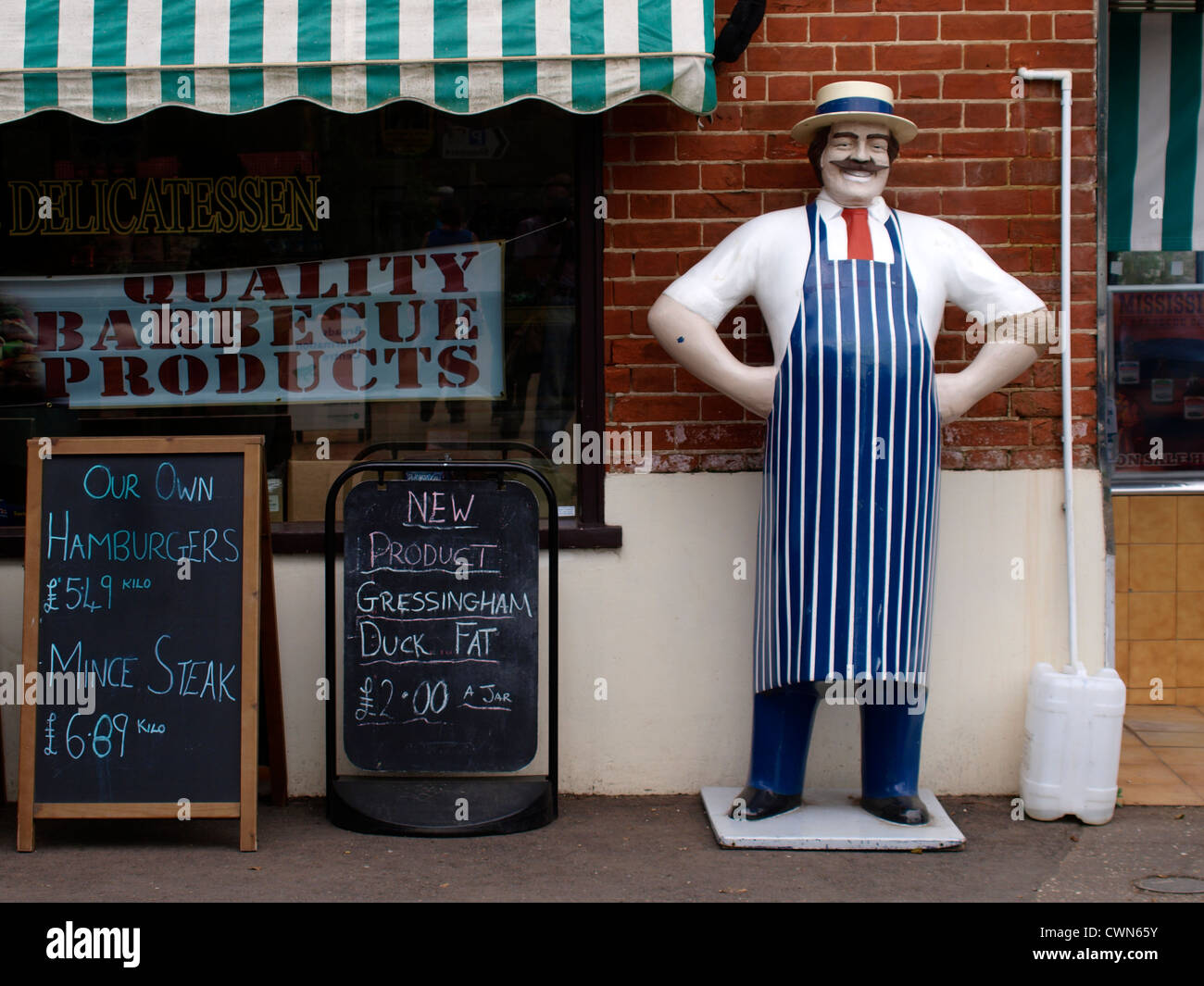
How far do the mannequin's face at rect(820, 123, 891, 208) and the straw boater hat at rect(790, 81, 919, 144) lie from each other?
0.11 ft

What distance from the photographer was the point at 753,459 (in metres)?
4.86

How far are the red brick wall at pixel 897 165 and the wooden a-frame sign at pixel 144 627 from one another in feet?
4.95

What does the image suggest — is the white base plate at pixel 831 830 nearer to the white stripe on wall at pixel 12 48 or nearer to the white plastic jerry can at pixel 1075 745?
the white plastic jerry can at pixel 1075 745

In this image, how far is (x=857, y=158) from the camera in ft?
14.3

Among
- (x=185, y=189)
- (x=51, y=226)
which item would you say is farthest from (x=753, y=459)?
(x=51, y=226)

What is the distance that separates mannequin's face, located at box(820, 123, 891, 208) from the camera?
437 cm

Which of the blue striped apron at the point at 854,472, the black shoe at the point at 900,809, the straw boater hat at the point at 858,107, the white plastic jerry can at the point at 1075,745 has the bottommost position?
the black shoe at the point at 900,809

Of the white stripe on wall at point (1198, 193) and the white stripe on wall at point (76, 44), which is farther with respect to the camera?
the white stripe on wall at point (1198, 193)

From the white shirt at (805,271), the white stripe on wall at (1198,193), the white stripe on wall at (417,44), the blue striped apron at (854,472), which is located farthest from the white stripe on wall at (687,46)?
the white stripe on wall at (1198,193)

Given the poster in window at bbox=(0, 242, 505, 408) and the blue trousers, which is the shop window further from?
the blue trousers

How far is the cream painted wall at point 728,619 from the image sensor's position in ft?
16.0

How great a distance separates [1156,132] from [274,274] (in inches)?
148

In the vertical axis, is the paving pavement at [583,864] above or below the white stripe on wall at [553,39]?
below

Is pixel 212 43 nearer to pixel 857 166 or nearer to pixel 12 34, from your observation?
pixel 12 34
